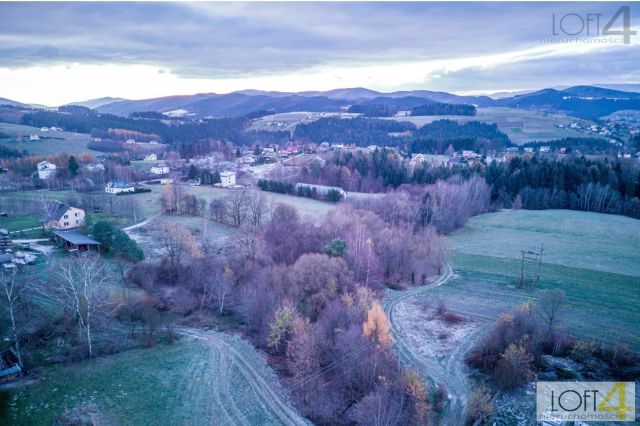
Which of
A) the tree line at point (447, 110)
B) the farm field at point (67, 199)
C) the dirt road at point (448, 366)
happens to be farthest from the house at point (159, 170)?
the tree line at point (447, 110)

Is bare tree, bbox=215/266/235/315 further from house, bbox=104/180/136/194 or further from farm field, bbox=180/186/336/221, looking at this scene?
house, bbox=104/180/136/194

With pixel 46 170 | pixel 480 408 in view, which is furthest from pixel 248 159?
pixel 480 408

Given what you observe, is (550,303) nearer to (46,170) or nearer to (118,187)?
(118,187)

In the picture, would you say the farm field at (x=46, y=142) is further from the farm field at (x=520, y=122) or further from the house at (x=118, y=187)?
the farm field at (x=520, y=122)

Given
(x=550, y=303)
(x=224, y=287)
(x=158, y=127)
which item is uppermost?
(x=158, y=127)

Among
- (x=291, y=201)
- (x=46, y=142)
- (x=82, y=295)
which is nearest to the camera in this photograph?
(x=82, y=295)

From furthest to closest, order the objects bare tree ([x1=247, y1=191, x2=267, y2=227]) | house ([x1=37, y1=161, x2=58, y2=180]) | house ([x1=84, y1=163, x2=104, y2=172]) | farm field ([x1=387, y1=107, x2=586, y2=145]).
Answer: farm field ([x1=387, y1=107, x2=586, y2=145]) < house ([x1=84, y1=163, x2=104, y2=172]) < house ([x1=37, y1=161, x2=58, y2=180]) < bare tree ([x1=247, y1=191, x2=267, y2=227])

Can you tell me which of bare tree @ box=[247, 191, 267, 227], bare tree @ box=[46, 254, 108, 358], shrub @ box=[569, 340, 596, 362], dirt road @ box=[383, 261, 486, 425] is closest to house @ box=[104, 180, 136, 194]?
bare tree @ box=[247, 191, 267, 227]
